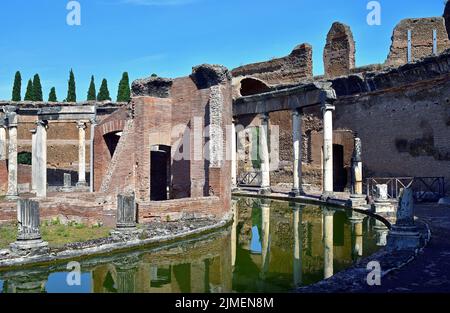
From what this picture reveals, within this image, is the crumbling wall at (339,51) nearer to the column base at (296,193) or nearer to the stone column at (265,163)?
the stone column at (265,163)

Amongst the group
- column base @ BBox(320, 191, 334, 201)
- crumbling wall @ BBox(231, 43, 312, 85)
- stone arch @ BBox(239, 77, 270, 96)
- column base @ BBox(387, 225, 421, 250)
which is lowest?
column base @ BBox(387, 225, 421, 250)

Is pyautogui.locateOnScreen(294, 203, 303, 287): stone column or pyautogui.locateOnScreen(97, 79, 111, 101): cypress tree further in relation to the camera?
pyautogui.locateOnScreen(97, 79, 111, 101): cypress tree

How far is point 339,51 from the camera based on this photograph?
26688mm

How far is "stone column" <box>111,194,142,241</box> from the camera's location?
9211 millimetres

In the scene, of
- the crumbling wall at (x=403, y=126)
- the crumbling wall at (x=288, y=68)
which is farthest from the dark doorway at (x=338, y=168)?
the crumbling wall at (x=288, y=68)

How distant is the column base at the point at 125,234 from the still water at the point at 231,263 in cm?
53

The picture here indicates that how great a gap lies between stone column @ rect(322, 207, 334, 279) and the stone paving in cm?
120

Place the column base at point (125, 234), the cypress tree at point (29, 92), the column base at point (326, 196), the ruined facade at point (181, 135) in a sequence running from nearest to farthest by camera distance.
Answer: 1. the column base at point (125, 234)
2. the ruined facade at point (181, 135)
3. the column base at point (326, 196)
4. the cypress tree at point (29, 92)

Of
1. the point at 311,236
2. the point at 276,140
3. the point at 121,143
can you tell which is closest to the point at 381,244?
the point at 311,236

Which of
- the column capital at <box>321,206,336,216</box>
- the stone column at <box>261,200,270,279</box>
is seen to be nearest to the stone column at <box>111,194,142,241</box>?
the stone column at <box>261,200,270,279</box>

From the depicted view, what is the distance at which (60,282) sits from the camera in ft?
22.2

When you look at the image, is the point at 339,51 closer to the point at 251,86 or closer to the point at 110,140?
the point at 251,86

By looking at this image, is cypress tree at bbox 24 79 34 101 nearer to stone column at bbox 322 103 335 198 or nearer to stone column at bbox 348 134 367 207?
stone column at bbox 322 103 335 198

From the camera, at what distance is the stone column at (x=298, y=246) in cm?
695
